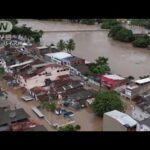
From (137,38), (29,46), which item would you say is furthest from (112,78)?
(137,38)

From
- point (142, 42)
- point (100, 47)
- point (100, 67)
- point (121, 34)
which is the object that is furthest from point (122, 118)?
point (121, 34)

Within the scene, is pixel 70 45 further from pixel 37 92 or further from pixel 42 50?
pixel 37 92

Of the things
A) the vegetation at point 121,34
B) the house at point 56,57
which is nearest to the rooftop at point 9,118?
the house at point 56,57

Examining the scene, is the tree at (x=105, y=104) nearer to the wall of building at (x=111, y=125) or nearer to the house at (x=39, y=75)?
the wall of building at (x=111, y=125)

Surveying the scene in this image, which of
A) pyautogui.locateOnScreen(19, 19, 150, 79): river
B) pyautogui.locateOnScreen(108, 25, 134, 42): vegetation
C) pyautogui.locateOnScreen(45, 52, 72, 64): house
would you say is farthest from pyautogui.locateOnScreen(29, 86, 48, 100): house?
pyautogui.locateOnScreen(108, 25, 134, 42): vegetation
